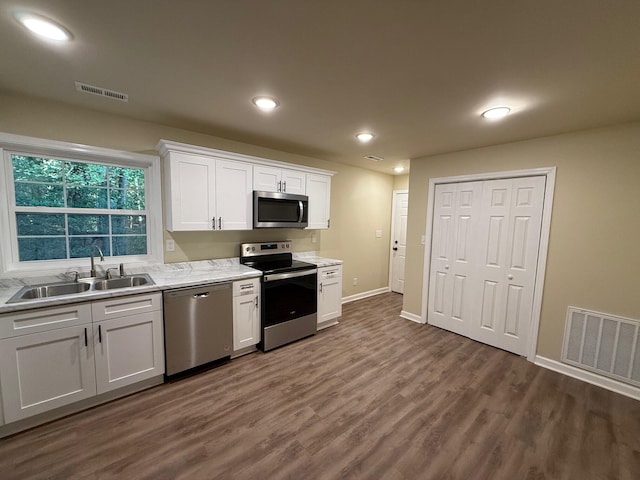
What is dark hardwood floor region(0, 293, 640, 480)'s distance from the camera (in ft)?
5.35

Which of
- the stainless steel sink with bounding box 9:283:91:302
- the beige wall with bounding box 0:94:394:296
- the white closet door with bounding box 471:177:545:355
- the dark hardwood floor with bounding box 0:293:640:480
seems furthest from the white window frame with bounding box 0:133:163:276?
the white closet door with bounding box 471:177:545:355

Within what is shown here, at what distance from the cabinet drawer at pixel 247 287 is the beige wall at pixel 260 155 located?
63 centimetres

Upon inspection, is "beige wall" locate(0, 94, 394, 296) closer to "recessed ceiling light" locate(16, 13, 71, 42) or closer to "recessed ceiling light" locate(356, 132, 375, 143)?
"recessed ceiling light" locate(16, 13, 71, 42)

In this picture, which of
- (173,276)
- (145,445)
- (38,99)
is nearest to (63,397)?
(145,445)

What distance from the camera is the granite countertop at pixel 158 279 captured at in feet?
6.01

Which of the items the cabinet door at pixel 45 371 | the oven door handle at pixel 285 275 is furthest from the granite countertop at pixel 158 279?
the cabinet door at pixel 45 371

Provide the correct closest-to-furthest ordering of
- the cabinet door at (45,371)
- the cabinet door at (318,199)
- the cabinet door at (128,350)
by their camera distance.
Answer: the cabinet door at (45,371), the cabinet door at (128,350), the cabinet door at (318,199)

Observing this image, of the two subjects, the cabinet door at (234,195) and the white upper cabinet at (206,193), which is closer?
the white upper cabinet at (206,193)

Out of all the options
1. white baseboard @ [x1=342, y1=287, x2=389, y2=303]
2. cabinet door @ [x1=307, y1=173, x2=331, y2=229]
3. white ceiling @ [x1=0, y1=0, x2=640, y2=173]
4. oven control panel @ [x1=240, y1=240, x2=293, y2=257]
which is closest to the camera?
A: white ceiling @ [x1=0, y1=0, x2=640, y2=173]

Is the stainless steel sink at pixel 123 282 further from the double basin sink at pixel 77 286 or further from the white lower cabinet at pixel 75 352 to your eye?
the white lower cabinet at pixel 75 352

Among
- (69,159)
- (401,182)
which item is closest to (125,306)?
(69,159)

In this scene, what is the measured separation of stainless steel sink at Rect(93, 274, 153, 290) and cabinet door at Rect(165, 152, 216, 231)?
1.79 feet

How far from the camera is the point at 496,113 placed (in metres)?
2.21

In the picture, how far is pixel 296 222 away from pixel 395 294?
2989mm
